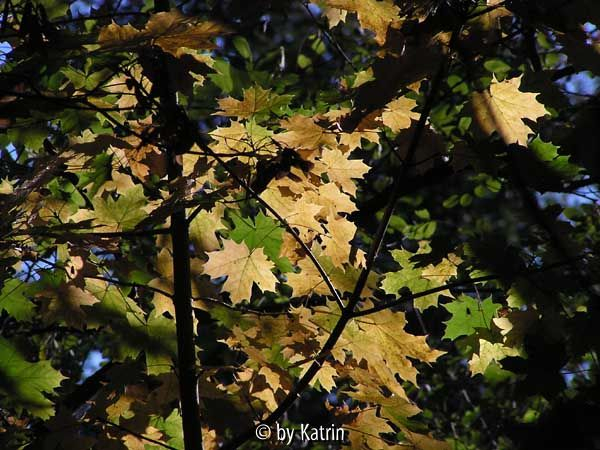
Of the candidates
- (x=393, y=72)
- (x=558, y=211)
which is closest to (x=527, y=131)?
(x=558, y=211)

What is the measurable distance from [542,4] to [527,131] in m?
0.66

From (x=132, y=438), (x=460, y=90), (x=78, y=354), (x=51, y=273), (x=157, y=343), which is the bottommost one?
(x=132, y=438)

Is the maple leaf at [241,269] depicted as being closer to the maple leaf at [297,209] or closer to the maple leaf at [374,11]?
the maple leaf at [297,209]

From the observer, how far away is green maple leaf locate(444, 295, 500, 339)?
2461 mm

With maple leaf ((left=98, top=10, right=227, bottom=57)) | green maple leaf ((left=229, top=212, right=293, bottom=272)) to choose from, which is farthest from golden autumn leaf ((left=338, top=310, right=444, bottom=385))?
maple leaf ((left=98, top=10, right=227, bottom=57))

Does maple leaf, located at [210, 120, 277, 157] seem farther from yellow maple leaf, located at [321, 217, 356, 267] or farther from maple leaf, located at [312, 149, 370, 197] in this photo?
yellow maple leaf, located at [321, 217, 356, 267]

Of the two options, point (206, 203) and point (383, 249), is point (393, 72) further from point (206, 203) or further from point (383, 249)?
point (383, 249)

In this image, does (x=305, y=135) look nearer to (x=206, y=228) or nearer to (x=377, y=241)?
(x=377, y=241)

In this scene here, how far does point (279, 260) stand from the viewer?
2494 mm

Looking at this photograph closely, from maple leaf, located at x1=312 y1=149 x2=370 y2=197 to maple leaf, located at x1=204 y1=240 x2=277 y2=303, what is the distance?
0.37 m

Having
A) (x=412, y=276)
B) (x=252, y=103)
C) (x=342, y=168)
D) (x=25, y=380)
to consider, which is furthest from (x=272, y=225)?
(x=25, y=380)

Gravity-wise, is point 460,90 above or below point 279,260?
above

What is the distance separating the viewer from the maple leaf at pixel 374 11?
1936 millimetres

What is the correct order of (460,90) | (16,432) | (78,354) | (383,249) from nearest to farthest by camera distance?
1. (16,432)
2. (383,249)
3. (460,90)
4. (78,354)
